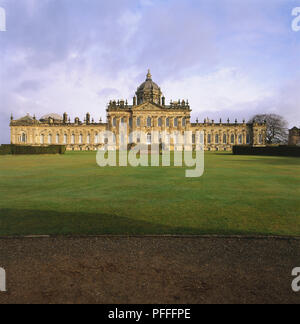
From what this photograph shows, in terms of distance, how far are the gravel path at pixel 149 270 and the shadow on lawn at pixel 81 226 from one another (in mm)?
420

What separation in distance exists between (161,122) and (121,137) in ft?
40.1

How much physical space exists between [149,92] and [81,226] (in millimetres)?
75934

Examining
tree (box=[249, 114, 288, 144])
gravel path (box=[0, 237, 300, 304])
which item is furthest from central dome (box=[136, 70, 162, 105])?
gravel path (box=[0, 237, 300, 304])

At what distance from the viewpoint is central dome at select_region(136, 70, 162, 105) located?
7875 centimetres

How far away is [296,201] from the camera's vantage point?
8.67 meters

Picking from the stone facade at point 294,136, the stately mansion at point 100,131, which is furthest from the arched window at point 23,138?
the stone facade at point 294,136

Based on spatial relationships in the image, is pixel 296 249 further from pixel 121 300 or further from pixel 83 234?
pixel 83 234

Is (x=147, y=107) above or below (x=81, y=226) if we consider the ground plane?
above

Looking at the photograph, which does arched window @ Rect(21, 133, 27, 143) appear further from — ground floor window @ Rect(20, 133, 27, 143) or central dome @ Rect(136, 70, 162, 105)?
central dome @ Rect(136, 70, 162, 105)

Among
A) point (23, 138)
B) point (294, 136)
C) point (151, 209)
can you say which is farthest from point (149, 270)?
point (23, 138)

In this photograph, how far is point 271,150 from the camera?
42.7 m

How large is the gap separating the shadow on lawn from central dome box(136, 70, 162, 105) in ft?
237

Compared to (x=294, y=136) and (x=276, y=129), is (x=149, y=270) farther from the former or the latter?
(x=276, y=129)
